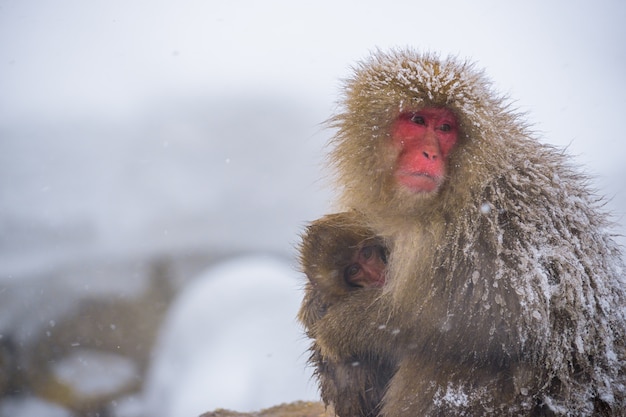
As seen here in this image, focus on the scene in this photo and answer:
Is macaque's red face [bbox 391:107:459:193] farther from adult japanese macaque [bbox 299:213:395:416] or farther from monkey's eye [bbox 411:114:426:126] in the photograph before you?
adult japanese macaque [bbox 299:213:395:416]

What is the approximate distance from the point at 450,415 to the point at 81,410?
234 cm

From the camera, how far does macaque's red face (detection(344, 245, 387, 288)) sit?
9.87 ft

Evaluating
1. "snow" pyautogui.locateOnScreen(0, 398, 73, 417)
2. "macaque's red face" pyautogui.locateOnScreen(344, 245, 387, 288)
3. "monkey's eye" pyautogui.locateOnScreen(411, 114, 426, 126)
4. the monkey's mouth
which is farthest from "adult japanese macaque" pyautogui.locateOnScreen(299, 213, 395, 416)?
"snow" pyautogui.locateOnScreen(0, 398, 73, 417)

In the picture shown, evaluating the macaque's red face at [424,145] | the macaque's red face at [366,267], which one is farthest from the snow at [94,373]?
the macaque's red face at [424,145]

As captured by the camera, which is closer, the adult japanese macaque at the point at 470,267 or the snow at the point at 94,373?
the adult japanese macaque at the point at 470,267

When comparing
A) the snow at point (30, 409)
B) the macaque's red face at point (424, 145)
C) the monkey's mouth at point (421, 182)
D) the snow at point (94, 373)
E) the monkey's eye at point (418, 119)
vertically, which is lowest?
the snow at point (30, 409)

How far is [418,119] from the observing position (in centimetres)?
270

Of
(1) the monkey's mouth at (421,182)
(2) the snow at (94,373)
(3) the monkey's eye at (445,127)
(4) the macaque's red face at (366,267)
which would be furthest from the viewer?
(2) the snow at (94,373)

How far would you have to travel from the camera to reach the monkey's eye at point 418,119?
2.69 metres

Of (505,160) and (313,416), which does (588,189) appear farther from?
(313,416)

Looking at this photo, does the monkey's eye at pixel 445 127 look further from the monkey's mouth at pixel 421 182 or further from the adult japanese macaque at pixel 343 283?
the adult japanese macaque at pixel 343 283

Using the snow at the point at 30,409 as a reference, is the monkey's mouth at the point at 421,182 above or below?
above

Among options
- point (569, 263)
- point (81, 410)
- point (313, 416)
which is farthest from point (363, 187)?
point (81, 410)

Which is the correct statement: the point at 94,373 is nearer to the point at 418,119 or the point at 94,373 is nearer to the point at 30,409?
the point at 30,409
